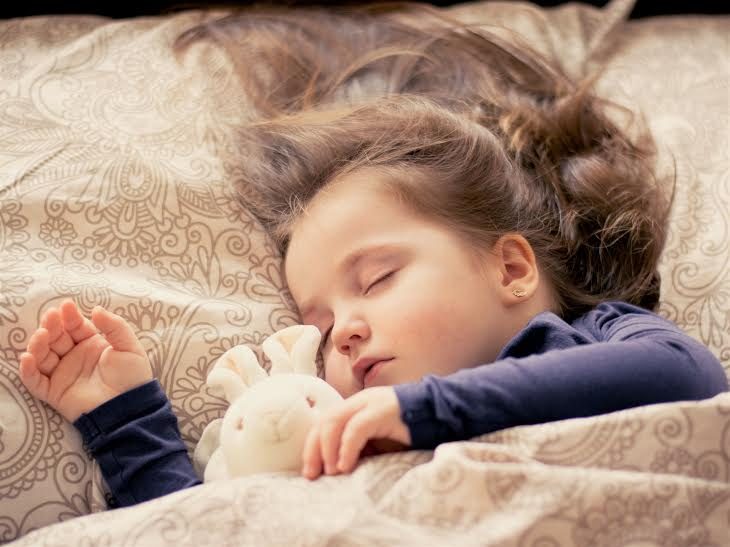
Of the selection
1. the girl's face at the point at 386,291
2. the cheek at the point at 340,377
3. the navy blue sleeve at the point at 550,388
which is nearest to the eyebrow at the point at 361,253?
the girl's face at the point at 386,291

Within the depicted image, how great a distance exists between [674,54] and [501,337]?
0.82m

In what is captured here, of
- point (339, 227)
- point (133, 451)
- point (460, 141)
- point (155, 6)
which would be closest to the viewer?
point (133, 451)

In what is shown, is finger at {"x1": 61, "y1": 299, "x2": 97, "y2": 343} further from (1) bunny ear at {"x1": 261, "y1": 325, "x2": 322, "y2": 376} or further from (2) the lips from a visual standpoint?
(2) the lips

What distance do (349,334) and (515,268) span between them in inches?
10.1

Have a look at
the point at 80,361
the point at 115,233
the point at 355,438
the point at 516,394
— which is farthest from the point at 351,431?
the point at 115,233

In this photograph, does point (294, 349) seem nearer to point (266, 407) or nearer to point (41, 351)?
point (266, 407)

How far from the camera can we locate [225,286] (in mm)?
1231

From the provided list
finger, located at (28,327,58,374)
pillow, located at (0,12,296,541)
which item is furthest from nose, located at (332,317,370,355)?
finger, located at (28,327,58,374)

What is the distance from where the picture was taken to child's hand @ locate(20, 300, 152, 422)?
1.06 m

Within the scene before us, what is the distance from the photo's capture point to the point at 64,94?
1385 millimetres

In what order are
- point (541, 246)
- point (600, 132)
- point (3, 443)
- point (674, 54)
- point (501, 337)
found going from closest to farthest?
point (3, 443) → point (501, 337) → point (541, 246) → point (600, 132) → point (674, 54)

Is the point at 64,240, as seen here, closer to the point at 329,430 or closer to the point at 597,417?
the point at 329,430

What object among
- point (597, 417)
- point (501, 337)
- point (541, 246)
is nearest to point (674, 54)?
point (541, 246)

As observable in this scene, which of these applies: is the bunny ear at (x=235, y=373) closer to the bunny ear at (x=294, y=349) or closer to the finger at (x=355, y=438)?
the bunny ear at (x=294, y=349)
